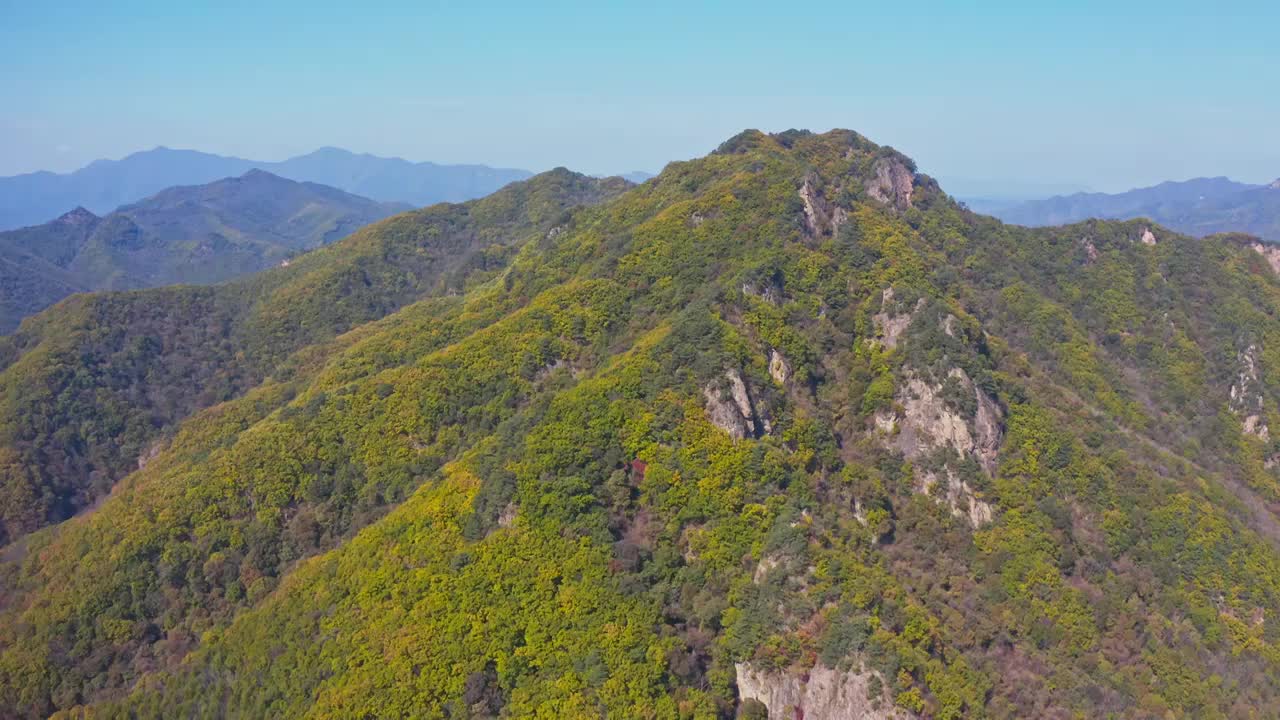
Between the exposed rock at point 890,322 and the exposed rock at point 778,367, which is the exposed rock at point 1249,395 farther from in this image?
the exposed rock at point 778,367

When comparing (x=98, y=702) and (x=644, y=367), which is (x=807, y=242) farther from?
(x=98, y=702)

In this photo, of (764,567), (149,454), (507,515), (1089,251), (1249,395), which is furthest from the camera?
(1089,251)

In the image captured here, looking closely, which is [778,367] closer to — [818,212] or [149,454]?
[818,212]

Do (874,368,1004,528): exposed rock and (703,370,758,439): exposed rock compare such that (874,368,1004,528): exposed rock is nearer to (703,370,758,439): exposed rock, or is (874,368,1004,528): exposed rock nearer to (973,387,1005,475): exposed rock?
(973,387,1005,475): exposed rock

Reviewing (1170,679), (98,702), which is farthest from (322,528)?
(1170,679)

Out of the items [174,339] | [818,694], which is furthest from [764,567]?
[174,339]

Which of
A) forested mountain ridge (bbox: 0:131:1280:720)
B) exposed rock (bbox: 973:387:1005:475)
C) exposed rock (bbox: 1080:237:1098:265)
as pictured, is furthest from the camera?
exposed rock (bbox: 1080:237:1098:265)

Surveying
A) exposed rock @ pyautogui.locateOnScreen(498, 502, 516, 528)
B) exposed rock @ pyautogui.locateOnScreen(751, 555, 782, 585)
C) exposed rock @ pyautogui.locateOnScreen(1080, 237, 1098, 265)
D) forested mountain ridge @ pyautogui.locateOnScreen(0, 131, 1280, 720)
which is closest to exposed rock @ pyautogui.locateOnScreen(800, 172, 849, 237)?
forested mountain ridge @ pyautogui.locateOnScreen(0, 131, 1280, 720)
